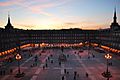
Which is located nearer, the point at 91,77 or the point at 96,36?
the point at 91,77

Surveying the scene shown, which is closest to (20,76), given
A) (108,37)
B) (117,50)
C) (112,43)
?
(117,50)

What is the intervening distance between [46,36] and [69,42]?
21.7m

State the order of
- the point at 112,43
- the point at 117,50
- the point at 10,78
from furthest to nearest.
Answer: the point at 112,43, the point at 117,50, the point at 10,78

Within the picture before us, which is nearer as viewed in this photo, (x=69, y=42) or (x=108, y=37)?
(x=108, y=37)

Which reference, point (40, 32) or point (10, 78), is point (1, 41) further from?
point (40, 32)

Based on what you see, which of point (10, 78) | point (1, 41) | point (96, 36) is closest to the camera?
point (10, 78)

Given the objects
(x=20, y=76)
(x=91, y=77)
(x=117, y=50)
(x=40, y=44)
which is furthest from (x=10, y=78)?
(x=40, y=44)

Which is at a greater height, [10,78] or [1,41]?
[1,41]

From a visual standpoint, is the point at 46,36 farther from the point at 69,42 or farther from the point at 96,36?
the point at 96,36

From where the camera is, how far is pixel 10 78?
4350 centimetres

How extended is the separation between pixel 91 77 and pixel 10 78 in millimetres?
20055

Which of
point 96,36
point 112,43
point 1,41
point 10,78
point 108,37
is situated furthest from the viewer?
point 96,36

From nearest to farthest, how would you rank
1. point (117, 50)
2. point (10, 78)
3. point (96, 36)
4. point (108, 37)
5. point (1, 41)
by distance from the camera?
point (10, 78), point (1, 41), point (117, 50), point (108, 37), point (96, 36)

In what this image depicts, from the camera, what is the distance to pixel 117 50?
9744cm
